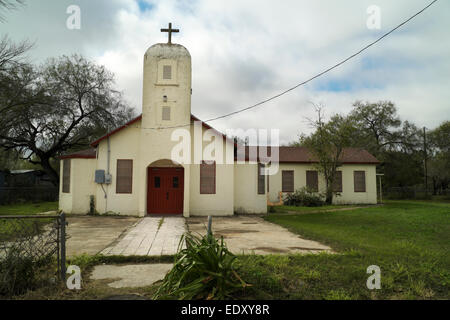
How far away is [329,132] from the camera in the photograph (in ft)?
72.4

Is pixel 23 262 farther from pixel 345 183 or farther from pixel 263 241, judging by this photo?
pixel 345 183

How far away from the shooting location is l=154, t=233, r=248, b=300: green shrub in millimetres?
3854

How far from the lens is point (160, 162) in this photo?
15133 mm

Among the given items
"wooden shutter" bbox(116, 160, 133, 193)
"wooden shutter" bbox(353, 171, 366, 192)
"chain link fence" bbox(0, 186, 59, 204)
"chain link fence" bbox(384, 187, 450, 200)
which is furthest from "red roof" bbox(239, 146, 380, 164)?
"chain link fence" bbox(0, 186, 59, 204)

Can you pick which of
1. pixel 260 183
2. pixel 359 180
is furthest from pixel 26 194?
pixel 359 180

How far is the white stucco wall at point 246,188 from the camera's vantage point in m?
16.4

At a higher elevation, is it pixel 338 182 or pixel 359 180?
pixel 359 180

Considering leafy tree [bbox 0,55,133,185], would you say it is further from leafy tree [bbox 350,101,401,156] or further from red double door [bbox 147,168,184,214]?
leafy tree [bbox 350,101,401,156]

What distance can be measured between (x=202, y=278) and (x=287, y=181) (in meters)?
20.3

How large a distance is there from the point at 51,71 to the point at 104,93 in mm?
4069

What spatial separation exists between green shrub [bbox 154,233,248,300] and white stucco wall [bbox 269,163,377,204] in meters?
19.4

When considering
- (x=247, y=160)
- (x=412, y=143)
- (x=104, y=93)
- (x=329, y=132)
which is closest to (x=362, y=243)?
(x=247, y=160)

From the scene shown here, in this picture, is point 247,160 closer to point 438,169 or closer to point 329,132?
point 329,132
